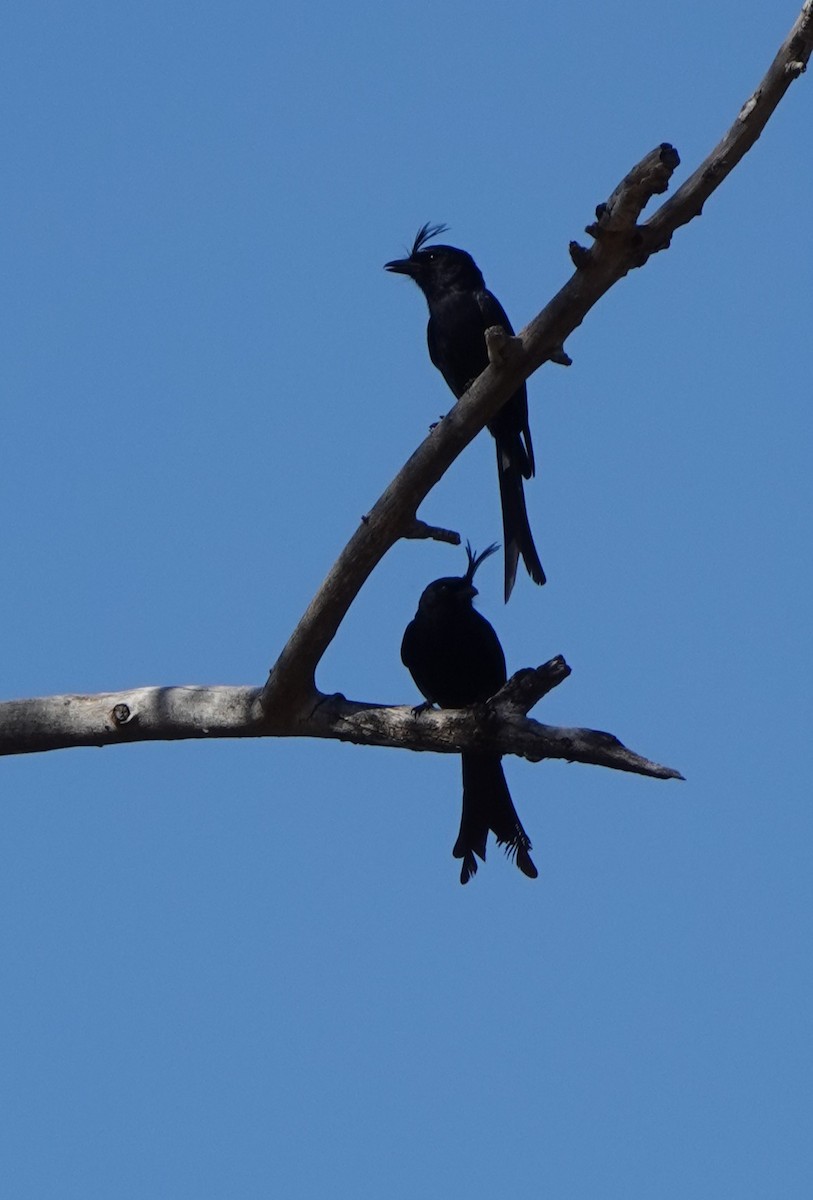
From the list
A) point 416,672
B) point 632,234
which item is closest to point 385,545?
point 632,234

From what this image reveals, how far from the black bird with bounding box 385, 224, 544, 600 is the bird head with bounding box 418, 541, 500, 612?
0.25 metres

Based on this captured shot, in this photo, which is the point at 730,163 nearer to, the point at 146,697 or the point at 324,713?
the point at 324,713

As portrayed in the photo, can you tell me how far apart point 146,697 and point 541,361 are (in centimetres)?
142

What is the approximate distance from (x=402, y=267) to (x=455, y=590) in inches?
A: 67.6

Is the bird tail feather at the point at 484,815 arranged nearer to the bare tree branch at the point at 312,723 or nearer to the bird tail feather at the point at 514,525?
the bird tail feather at the point at 514,525

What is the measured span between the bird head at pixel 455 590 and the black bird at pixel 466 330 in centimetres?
25

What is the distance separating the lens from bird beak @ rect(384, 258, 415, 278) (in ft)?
21.5

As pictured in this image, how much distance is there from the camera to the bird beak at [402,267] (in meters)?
6.55

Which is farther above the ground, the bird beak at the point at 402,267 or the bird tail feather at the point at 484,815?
the bird beak at the point at 402,267

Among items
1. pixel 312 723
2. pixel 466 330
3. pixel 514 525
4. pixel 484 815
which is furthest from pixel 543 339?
pixel 466 330

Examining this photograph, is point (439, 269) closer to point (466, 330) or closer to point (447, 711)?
point (466, 330)

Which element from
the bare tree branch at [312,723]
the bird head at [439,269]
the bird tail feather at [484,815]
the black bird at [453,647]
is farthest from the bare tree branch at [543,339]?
the bird head at [439,269]

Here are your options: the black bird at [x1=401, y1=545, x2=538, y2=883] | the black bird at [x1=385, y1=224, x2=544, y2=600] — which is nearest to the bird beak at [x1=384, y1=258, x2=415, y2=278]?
the black bird at [x1=385, y1=224, x2=544, y2=600]

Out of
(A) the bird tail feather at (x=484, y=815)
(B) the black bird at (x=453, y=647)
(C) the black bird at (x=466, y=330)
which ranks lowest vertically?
(A) the bird tail feather at (x=484, y=815)
